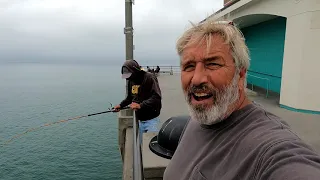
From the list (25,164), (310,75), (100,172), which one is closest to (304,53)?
(310,75)

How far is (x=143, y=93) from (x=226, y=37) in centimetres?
344

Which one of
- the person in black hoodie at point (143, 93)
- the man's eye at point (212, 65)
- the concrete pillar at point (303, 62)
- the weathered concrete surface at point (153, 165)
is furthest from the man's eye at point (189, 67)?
the concrete pillar at point (303, 62)

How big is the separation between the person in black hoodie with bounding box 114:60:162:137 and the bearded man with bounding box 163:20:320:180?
2843 millimetres

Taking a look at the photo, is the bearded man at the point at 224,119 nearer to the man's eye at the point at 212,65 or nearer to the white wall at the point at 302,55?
the man's eye at the point at 212,65

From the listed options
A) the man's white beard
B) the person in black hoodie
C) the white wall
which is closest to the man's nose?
the man's white beard

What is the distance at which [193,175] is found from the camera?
5.07ft

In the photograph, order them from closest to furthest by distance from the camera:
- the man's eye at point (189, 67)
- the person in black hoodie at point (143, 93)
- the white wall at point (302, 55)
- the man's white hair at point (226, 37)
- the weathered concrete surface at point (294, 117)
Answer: the man's white hair at point (226, 37) < the man's eye at point (189, 67) < the person in black hoodie at point (143, 93) < the weathered concrete surface at point (294, 117) < the white wall at point (302, 55)

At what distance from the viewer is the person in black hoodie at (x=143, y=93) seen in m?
4.64

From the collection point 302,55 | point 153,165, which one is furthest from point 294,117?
point 153,165

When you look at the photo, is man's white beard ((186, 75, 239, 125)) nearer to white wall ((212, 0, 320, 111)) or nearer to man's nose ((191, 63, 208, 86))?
man's nose ((191, 63, 208, 86))

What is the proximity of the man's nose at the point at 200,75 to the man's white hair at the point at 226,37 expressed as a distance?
125 millimetres

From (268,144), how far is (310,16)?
7999 millimetres

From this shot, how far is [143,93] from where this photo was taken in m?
4.86

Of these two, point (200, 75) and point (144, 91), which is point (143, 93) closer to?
point (144, 91)
